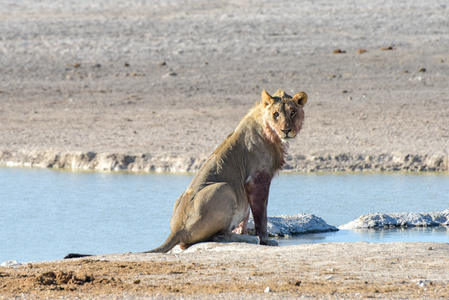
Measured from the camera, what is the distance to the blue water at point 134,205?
7672 millimetres

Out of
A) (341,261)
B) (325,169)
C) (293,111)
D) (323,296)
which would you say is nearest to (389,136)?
(325,169)

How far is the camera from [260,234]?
23.1 ft

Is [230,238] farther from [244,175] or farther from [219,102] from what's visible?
[219,102]

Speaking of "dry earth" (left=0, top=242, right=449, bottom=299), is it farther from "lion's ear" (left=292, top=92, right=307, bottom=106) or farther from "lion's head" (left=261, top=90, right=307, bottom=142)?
"lion's ear" (left=292, top=92, right=307, bottom=106)

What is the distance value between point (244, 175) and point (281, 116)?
0.56 meters

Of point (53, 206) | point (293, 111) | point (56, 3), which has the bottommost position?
point (53, 206)

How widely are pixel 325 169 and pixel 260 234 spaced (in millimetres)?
4615

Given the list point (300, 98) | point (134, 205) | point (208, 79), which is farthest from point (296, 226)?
point (208, 79)

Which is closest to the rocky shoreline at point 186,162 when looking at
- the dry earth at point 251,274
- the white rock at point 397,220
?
the white rock at point 397,220

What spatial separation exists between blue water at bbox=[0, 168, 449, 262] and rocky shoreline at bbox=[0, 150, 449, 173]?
354 mm

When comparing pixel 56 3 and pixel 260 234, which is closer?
pixel 260 234

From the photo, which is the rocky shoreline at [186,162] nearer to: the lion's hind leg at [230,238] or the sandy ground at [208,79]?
the sandy ground at [208,79]

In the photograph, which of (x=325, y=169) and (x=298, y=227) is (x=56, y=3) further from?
(x=298, y=227)

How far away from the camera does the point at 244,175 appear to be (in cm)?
700
